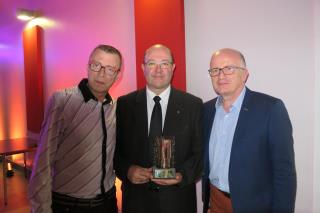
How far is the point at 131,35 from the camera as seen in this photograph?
3.69m

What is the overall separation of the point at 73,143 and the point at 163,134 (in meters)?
0.69

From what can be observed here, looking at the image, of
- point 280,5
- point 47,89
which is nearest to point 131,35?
point 280,5

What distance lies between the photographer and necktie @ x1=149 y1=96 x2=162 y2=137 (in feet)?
6.82

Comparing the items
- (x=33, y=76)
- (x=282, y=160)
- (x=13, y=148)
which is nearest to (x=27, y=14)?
(x=33, y=76)

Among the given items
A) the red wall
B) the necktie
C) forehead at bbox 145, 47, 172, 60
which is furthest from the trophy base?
the red wall

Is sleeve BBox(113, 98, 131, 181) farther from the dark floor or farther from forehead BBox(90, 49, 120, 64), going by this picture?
the dark floor

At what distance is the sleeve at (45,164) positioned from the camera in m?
1.94

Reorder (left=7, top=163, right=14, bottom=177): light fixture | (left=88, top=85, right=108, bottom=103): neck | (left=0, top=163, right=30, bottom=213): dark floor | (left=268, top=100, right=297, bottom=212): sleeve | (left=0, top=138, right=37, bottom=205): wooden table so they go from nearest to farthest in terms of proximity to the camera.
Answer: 1. (left=268, top=100, right=297, bottom=212): sleeve
2. (left=88, top=85, right=108, bottom=103): neck
3. (left=0, top=163, right=30, bottom=213): dark floor
4. (left=0, top=138, right=37, bottom=205): wooden table
5. (left=7, top=163, right=14, bottom=177): light fixture

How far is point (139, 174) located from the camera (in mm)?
1979

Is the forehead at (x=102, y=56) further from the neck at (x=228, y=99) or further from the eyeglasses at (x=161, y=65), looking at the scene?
the neck at (x=228, y=99)

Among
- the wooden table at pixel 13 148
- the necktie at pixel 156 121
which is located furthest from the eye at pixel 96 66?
the wooden table at pixel 13 148

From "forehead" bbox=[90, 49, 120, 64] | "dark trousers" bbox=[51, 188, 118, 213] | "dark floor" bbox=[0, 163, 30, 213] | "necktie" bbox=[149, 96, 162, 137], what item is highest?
"forehead" bbox=[90, 49, 120, 64]

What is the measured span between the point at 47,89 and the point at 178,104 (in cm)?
477

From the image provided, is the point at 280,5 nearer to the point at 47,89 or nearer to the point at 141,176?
the point at 141,176
